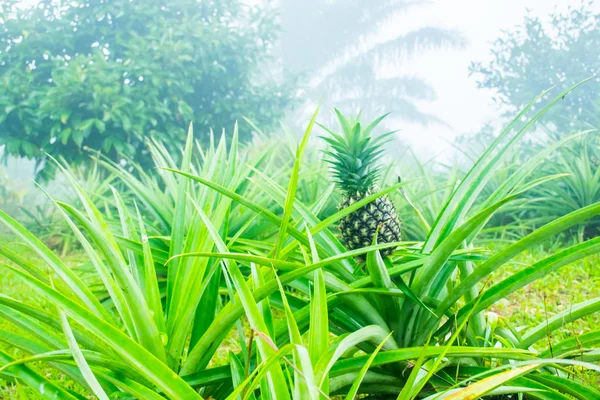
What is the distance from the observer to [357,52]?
72.5ft

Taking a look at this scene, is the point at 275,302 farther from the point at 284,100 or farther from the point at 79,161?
the point at 284,100

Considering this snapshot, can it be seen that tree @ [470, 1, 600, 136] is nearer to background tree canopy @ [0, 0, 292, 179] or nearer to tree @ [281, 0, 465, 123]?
background tree canopy @ [0, 0, 292, 179]

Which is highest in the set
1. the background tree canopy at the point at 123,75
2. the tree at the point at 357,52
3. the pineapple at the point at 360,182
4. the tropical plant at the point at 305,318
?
the tree at the point at 357,52

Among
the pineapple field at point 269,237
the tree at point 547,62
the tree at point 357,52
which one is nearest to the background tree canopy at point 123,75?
the pineapple field at point 269,237

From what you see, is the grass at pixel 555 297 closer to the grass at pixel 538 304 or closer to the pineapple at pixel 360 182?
the grass at pixel 538 304

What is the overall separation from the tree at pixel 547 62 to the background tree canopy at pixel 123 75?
3754 mm

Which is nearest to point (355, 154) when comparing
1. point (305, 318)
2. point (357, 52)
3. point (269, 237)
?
point (305, 318)

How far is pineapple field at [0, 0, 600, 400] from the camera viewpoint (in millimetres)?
772

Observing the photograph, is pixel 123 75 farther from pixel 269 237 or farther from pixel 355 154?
pixel 355 154

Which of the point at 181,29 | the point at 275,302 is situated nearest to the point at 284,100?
the point at 181,29

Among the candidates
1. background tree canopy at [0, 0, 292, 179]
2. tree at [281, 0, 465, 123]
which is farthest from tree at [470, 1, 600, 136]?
tree at [281, 0, 465, 123]

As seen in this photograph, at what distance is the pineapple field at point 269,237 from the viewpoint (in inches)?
30.4

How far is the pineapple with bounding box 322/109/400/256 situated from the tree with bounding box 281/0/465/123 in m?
20.8

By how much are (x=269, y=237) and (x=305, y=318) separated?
1.23m
